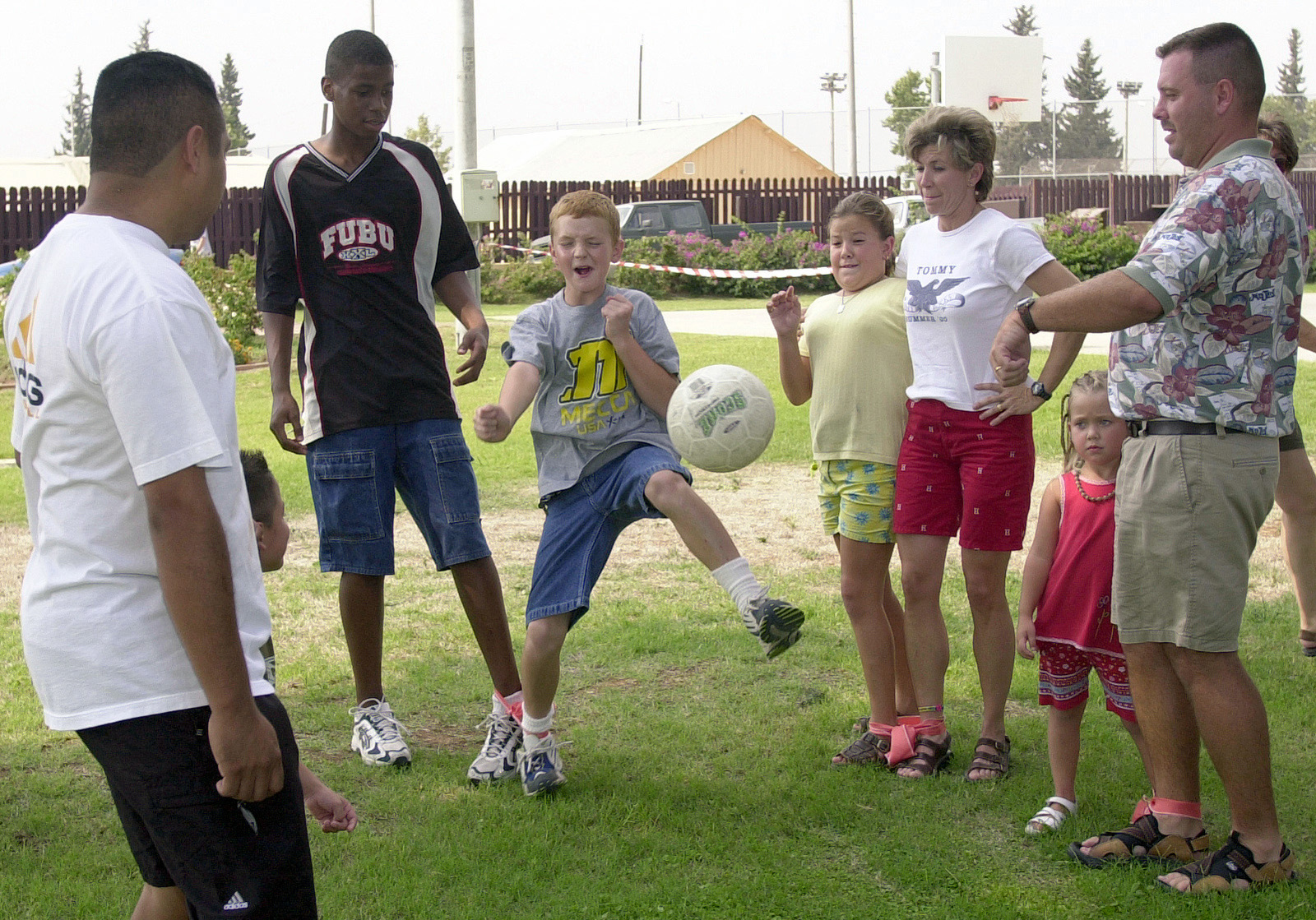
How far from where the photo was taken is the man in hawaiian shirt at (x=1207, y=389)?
3.15 meters

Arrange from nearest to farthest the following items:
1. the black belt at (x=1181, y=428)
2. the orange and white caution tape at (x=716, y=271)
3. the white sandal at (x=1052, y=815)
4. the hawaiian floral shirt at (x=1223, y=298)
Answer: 1. the hawaiian floral shirt at (x=1223, y=298)
2. the black belt at (x=1181, y=428)
3. the white sandal at (x=1052, y=815)
4. the orange and white caution tape at (x=716, y=271)

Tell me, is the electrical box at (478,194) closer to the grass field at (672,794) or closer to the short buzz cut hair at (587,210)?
the grass field at (672,794)

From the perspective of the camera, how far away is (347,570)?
14.6 ft

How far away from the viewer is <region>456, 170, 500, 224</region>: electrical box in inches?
444

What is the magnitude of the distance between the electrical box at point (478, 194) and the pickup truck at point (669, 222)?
17847 mm

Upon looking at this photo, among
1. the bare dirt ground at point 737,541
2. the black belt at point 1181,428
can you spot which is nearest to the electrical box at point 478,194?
the bare dirt ground at point 737,541

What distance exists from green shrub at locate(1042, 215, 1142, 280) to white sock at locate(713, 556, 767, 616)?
21.7 meters

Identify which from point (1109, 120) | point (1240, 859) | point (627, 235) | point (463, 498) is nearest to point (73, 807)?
point (463, 498)

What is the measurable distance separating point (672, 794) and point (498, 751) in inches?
25.3

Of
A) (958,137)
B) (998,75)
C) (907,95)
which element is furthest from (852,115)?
(958,137)

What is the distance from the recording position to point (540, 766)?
4.13 m

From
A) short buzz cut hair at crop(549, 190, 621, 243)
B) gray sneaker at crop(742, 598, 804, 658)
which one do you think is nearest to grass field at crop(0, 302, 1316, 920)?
gray sneaker at crop(742, 598, 804, 658)

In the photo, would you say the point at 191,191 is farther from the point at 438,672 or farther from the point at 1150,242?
the point at 438,672

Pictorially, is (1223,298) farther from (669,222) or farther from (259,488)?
(669,222)
